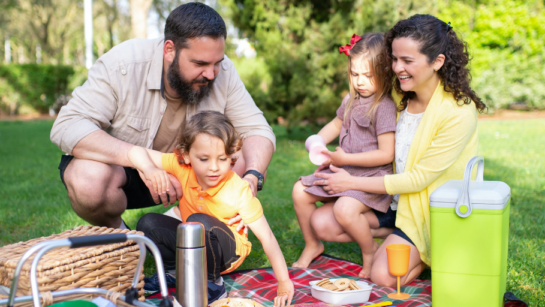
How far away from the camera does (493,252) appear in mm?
2057

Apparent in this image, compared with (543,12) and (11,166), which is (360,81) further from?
(543,12)

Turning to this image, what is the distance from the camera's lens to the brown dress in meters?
2.81

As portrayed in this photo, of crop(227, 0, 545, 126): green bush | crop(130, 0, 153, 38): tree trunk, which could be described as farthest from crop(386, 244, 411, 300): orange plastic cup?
crop(130, 0, 153, 38): tree trunk

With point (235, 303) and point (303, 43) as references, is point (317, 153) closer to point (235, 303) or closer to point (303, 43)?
point (235, 303)

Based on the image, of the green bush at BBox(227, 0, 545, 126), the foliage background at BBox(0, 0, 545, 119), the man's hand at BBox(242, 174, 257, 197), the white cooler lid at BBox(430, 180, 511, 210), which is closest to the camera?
the white cooler lid at BBox(430, 180, 511, 210)

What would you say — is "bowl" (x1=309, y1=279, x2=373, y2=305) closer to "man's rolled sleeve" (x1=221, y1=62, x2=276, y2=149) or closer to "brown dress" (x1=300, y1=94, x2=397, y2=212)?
"brown dress" (x1=300, y1=94, x2=397, y2=212)

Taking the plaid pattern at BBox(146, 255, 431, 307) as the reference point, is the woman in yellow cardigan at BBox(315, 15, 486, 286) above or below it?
above

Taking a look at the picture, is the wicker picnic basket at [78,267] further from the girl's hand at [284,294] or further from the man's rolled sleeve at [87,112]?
the man's rolled sleeve at [87,112]

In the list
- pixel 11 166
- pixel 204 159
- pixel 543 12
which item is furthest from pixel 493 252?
pixel 543 12

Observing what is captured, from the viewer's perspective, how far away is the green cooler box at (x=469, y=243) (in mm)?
2051

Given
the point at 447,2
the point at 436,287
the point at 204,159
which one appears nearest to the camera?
the point at 436,287

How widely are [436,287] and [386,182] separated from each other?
66 cm

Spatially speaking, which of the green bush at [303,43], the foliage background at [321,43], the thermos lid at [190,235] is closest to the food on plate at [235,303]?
the thermos lid at [190,235]

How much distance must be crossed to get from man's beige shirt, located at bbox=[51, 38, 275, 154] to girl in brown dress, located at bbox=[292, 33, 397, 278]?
0.54m
